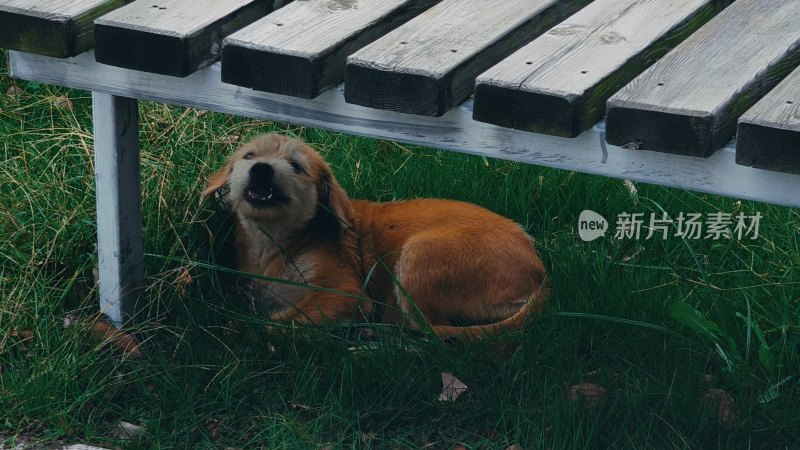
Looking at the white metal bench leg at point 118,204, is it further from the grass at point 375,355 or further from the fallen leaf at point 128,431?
the fallen leaf at point 128,431

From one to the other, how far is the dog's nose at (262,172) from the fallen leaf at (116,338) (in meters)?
0.69

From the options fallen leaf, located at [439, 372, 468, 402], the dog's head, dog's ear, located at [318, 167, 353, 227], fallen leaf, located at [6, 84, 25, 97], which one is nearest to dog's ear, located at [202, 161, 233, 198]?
the dog's head

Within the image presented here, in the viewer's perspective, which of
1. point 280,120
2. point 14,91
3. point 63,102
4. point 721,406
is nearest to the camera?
point 280,120

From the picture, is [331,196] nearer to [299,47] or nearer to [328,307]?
[328,307]

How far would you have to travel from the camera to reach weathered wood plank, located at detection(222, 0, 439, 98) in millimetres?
2732

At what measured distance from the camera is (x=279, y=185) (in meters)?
3.88

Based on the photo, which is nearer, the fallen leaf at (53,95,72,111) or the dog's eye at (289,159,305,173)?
the dog's eye at (289,159,305,173)

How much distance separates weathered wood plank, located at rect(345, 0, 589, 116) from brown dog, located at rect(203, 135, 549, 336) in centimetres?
100

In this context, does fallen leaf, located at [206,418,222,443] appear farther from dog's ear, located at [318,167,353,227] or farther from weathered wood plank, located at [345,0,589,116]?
weathered wood plank, located at [345,0,589,116]

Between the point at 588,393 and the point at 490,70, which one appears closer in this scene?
the point at 490,70

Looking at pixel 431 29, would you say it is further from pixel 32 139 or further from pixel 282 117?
pixel 32 139

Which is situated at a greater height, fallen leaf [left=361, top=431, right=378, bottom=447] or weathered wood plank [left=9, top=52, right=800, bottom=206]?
weathered wood plank [left=9, top=52, right=800, bottom=206]

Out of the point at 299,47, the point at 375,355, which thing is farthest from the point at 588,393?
the point at 299,47

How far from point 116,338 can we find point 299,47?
4.13 feet
